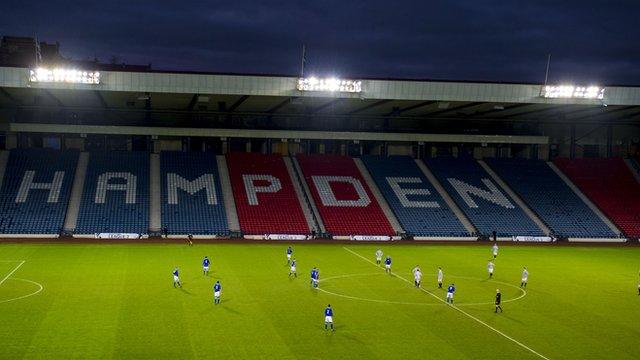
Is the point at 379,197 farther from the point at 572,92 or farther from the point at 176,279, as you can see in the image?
the point at 176,279

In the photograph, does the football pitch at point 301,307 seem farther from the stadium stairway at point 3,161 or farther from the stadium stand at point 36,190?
the stadium stairway at point 3,161

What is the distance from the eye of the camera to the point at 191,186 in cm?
6116

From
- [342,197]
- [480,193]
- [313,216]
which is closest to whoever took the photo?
[313,216]

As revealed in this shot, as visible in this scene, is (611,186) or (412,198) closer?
(412,198)

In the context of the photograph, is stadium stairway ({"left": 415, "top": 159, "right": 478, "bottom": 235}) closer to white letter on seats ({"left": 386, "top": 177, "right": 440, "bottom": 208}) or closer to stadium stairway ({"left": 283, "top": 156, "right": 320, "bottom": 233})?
white letter on seats ({"left": 386, "top": 177, "right": 440, "bottom": 208})

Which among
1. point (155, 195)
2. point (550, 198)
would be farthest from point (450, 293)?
point (550, 198)

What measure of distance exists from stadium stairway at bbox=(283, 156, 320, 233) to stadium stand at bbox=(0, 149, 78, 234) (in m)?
21.3

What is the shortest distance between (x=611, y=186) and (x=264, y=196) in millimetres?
38243

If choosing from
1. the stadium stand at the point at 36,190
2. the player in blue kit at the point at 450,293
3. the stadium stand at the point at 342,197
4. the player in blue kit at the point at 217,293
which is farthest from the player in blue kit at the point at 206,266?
the stadium stand at the point at 36,190

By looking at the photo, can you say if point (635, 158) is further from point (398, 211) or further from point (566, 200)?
point (398, 211)

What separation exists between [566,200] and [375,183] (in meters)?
19.7

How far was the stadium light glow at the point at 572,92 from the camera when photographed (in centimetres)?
5544

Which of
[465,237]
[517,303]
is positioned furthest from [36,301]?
[465,237]

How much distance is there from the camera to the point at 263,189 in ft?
205
